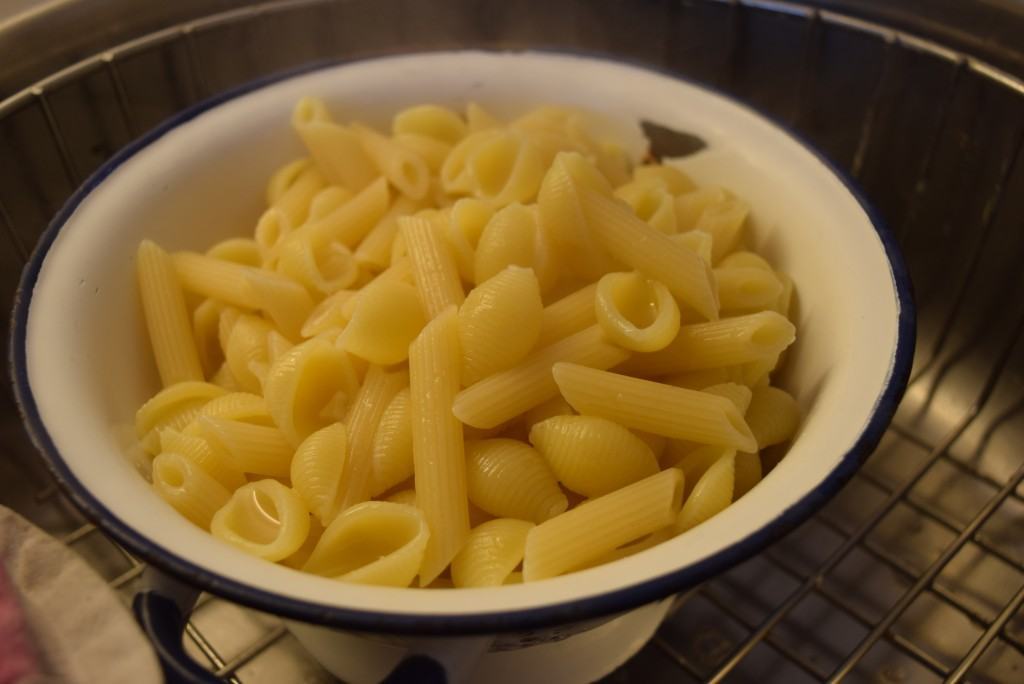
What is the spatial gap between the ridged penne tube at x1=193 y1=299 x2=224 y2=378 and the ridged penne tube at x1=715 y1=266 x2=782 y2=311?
17.9 inches

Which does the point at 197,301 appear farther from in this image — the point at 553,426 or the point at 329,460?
the point at 553,426

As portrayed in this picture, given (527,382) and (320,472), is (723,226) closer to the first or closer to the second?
(527,382)

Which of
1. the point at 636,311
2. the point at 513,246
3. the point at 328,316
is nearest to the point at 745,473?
the point at 636,311

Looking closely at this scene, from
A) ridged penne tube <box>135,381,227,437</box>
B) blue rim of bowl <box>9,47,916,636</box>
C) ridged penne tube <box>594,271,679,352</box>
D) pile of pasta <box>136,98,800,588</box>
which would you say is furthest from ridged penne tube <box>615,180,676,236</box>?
ridged penne tube <box>135,381,227,437</box>

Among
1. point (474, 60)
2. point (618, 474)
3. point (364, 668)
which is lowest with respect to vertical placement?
point (364, 668)

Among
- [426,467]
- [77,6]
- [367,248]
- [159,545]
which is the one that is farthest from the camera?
[77,6]

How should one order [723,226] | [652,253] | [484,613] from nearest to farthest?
[484,613], [652,253], [723,226]

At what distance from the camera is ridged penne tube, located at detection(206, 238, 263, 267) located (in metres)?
0.91

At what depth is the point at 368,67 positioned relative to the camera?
1036 millimetres

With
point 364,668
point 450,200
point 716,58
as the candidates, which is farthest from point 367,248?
point 716,58

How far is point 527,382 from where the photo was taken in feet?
2.31

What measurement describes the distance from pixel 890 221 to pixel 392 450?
70 centimetres

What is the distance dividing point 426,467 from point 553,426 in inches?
3.9

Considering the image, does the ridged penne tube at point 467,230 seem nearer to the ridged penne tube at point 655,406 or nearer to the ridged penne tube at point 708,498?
the ridged penne tube at point 655,406
